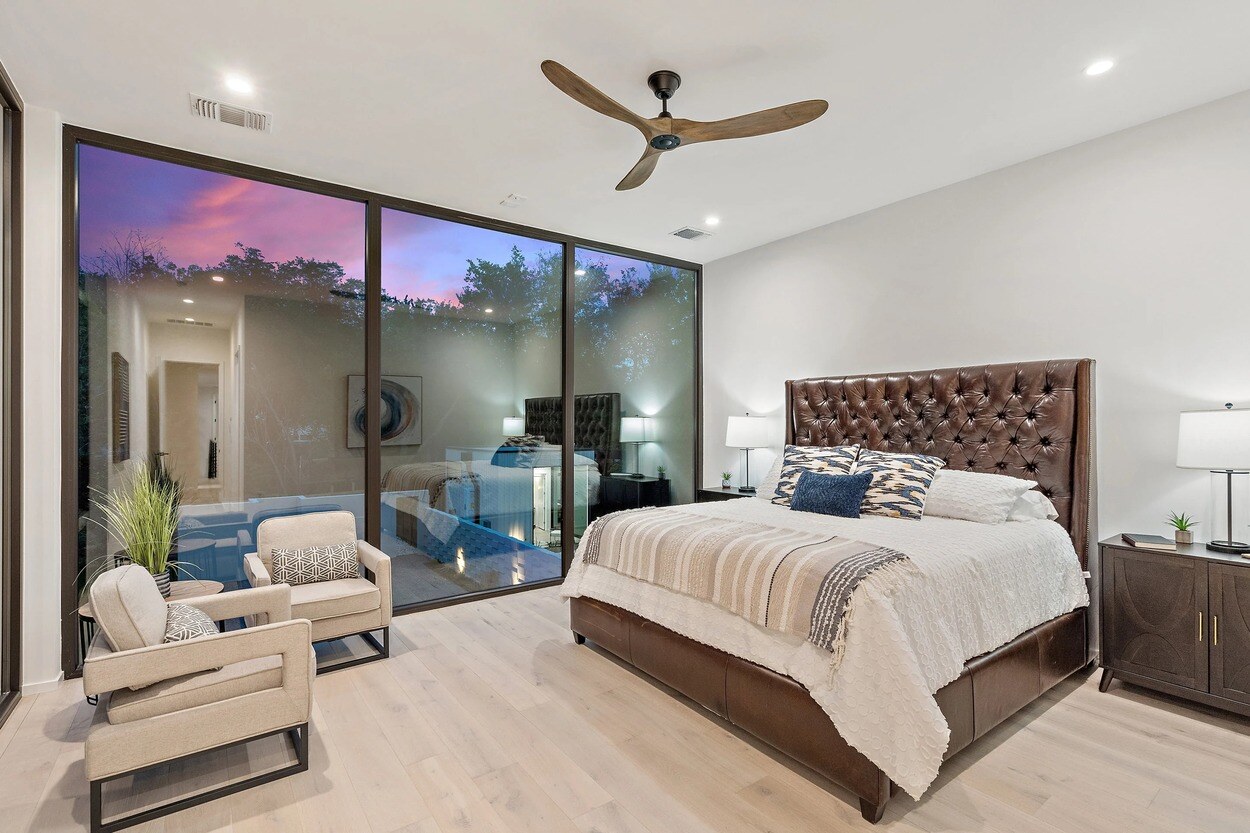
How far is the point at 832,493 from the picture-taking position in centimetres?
342

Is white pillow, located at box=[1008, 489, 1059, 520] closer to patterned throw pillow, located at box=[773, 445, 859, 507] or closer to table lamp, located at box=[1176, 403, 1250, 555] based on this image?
table lamp, located at box=[1176, 403, 1250, 555]

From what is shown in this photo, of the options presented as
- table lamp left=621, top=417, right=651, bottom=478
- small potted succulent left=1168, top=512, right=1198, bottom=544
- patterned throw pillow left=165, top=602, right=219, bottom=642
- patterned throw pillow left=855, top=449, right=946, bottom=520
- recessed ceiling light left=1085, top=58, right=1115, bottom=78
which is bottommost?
patterned throw pillow left=165, top=602, right=219, bottom=642

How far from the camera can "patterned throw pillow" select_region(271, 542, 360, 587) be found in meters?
3.29

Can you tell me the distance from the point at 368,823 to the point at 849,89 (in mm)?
3440

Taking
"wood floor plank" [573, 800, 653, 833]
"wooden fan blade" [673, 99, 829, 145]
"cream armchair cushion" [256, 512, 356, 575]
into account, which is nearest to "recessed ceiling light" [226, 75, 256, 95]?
"wooden fan blade" [673, 99, 829, 145]

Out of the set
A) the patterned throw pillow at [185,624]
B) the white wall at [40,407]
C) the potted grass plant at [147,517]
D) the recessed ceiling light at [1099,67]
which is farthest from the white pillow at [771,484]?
the white wall at [40,407]

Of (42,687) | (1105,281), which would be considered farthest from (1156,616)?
(42,687)

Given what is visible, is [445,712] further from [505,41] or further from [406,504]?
[505,41]

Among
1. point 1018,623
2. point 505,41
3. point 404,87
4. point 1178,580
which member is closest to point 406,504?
point 404,87

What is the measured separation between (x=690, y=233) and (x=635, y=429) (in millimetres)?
1702

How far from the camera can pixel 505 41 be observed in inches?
94.4

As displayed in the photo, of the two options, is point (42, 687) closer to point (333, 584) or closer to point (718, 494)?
point (333, 584)

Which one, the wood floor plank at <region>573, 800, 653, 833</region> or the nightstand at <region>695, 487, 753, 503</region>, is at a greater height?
→ the nightstand at <region>695, 487, 753, 503</region>

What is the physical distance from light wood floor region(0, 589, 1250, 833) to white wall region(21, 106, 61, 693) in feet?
1.05
